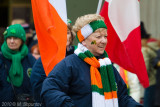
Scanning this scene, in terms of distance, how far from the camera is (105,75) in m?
4.13

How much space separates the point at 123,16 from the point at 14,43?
197 centimetres

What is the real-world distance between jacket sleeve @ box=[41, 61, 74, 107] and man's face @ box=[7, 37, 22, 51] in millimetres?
2587

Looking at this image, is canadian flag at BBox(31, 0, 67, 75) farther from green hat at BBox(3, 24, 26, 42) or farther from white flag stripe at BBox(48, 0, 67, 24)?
green hat at BBox(3, 24, 26, 42)

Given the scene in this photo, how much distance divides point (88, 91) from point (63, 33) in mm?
1209

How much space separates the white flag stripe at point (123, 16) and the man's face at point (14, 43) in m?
1.79

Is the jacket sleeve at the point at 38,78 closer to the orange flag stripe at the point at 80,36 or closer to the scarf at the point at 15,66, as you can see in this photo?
the scarf at the point at 15,66

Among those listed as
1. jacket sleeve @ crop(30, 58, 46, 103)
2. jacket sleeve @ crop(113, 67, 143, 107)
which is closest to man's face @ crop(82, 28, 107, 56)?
jacket sleeve @ crop(113, 67, 143, 107)

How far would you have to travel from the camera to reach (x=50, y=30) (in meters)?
4.99

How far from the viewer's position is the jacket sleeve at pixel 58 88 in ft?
12.4

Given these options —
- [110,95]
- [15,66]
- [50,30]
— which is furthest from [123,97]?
[15,66]

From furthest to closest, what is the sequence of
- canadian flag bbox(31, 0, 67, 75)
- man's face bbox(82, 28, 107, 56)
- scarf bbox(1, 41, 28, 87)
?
scarf bbox(1, 41, 28, 87) < canadian flag bbox(31, 0, 67, 75) < man's face bbox(82, 28, 107, 56)

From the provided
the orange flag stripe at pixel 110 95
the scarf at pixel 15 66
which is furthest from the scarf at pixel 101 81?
the scarf at pixel 15 66

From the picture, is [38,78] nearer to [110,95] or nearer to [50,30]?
[50,30]

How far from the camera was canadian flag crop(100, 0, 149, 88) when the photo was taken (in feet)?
17.7
